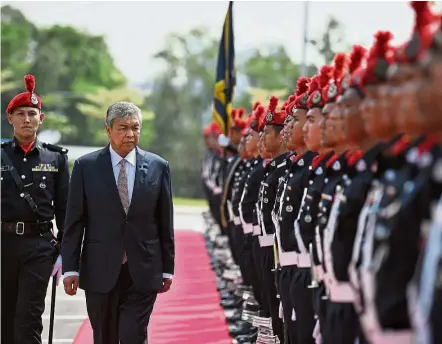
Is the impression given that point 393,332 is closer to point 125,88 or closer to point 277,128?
point 277,128

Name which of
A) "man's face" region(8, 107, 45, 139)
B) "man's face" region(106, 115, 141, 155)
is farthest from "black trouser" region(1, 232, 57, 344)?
"man's face" region(106, 115, 141, 155)

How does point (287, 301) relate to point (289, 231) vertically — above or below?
below

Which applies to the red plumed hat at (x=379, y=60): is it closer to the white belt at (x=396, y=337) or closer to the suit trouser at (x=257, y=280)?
the white belt at (x=396, y=337)

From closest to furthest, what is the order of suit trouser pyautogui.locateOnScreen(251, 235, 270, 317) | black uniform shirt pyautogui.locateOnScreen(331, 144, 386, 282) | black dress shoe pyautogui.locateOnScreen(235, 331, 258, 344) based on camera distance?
black uniform shirt pyautogui.locateOnScreen(331, 144, 386, 282)
suit trouser pyautogui.locateOnScreen(251, 235, 270, 317)
black dress shoe pyautogui.locateOnScreen(235, 331, 258, 344)

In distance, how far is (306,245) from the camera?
5438 mm

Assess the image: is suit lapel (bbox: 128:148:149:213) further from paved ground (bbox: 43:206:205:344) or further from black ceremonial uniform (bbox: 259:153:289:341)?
paved ground (bbox: 43:206:205:344)

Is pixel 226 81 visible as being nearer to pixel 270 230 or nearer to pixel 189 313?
pixel 189 313

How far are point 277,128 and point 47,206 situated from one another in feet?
7.06

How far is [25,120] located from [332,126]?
292 centimetres

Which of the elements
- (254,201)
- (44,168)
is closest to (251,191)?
(254,201)

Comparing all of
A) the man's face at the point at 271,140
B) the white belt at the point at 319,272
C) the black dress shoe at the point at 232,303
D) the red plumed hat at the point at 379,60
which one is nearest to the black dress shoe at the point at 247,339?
the man's face at the point at 271,140

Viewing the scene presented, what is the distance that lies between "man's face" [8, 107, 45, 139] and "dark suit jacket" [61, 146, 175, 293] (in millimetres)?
1038

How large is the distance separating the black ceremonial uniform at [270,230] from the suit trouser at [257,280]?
1.22ft

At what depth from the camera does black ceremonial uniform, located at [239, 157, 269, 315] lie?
824 centimetres
